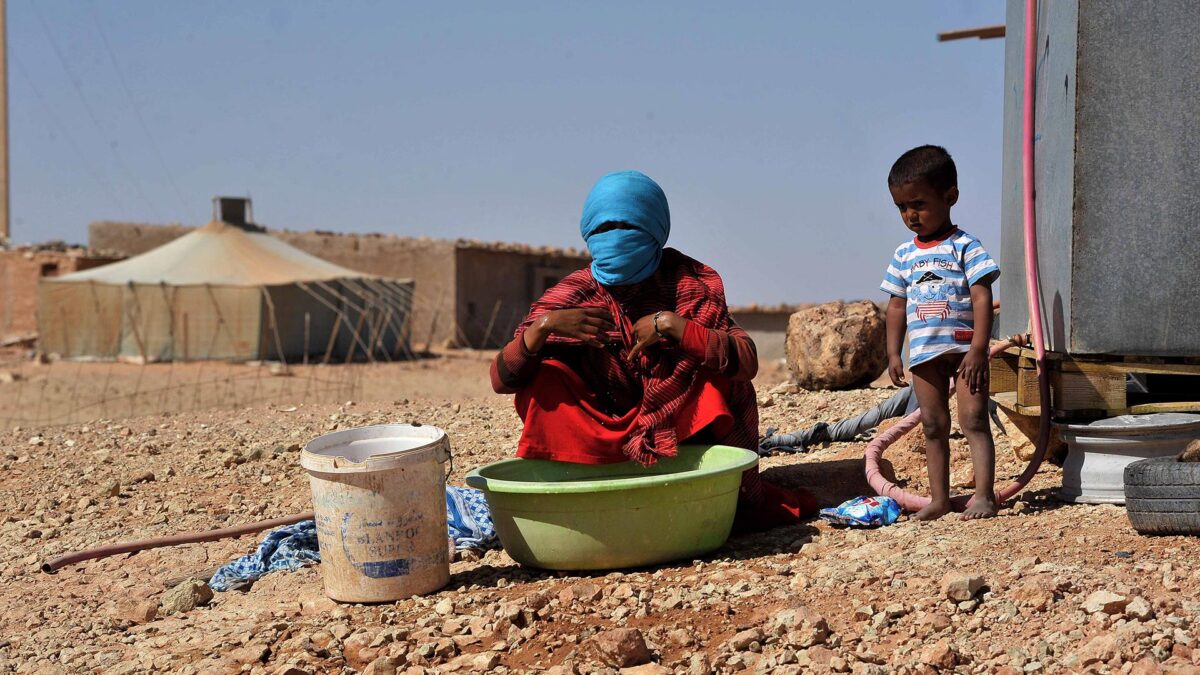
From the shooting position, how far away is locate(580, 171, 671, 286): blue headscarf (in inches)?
141

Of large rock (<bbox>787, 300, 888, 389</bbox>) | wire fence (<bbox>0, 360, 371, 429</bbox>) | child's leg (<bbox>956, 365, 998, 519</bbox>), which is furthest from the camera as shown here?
wire fence (<bbox>0, 360, 371, 429</bbox>)

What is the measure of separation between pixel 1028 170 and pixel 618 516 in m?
1.76

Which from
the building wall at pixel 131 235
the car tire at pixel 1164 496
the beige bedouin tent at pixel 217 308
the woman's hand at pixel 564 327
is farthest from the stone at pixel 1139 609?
the building wall at pixel 131 235

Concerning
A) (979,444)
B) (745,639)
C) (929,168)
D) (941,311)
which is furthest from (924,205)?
(745,639)

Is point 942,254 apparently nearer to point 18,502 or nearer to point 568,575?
point 568,575

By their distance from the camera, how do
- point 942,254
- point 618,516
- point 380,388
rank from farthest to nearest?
1. point 380,388
2. point 942,254
3. point 618,516

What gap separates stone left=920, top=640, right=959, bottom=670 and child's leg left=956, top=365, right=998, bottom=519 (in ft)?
3.71

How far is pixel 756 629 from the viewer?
2.67 metres

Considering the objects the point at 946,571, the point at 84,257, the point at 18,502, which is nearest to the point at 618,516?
the point at 946,571

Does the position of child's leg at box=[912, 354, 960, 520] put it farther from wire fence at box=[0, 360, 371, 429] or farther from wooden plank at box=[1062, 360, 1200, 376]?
wire fence at box=[0, 360, 371, 429]

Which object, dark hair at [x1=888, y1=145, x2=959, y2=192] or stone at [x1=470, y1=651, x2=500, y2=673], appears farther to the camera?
dark hair at [x1=888, y1=145, x2=959, y2=192]

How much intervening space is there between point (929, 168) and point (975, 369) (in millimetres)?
621

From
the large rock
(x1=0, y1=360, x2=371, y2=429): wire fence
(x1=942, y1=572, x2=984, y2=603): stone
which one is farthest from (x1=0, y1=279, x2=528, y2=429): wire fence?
(x1=942, y1=572, x2=984, y2=603): stone

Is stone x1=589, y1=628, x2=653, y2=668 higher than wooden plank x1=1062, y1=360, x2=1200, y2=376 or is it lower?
lower
